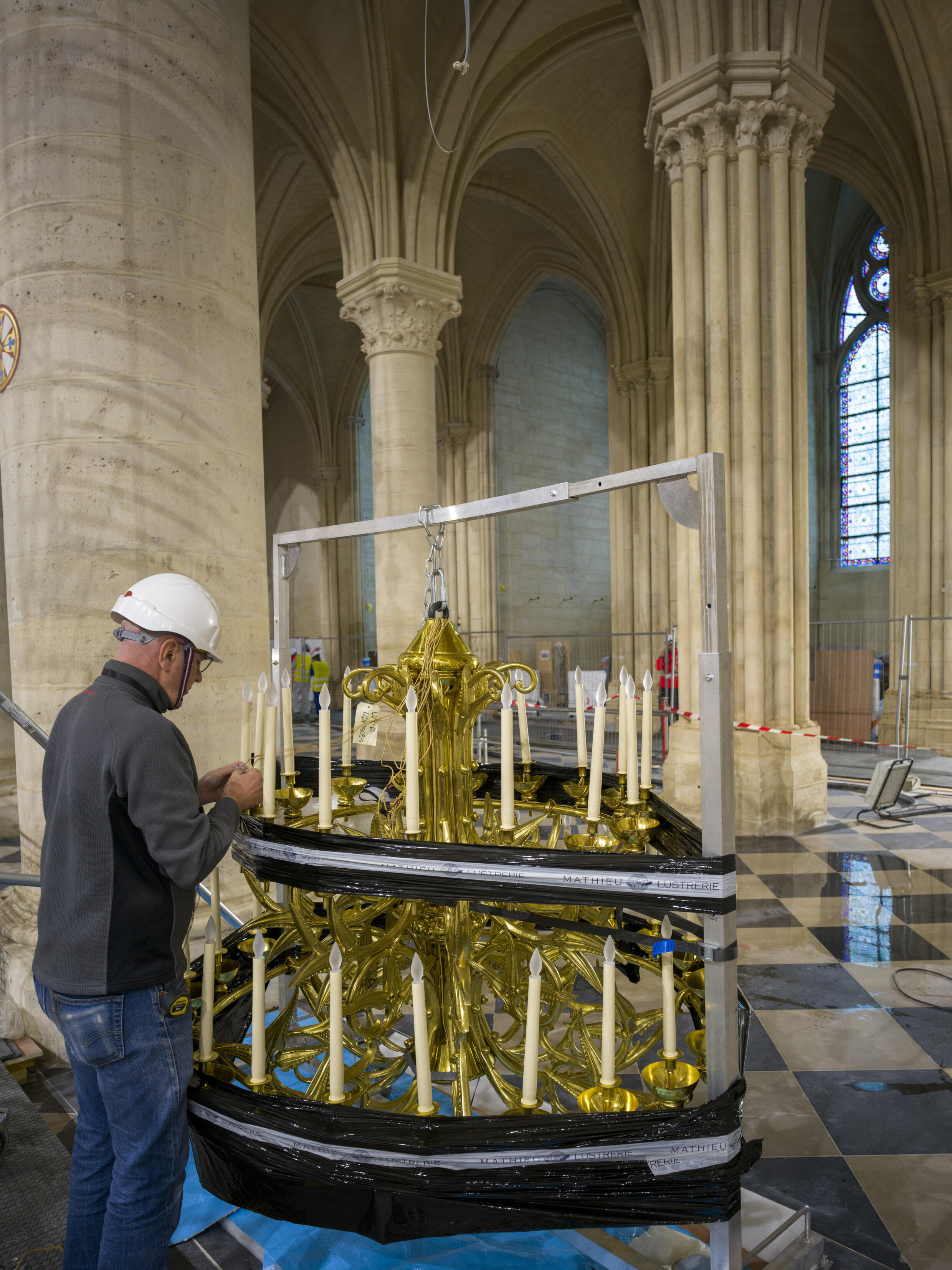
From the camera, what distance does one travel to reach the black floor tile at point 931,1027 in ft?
10.6

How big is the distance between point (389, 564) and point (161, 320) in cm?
565

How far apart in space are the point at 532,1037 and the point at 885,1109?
6.21 feet

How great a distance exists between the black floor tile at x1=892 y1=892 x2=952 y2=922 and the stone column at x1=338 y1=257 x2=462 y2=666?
17.8 feet

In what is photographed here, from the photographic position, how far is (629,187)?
1342 centimetres

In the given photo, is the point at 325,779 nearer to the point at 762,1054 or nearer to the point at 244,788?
the point at 244,788

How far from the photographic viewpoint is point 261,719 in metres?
2.26

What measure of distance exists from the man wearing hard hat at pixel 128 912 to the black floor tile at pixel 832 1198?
64.7 inches

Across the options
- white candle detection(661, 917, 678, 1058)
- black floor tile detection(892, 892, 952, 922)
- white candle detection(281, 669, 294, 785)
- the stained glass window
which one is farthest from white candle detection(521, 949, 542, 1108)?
the stained glass window

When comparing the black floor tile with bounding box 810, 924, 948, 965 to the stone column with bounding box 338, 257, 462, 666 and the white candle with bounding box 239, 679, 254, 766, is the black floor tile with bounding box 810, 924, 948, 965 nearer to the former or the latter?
the white candle with bounding box 239, 679, 254, 766

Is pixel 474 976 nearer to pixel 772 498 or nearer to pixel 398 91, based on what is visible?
pixel 772 498

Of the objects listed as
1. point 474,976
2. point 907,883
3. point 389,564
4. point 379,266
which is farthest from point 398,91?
point 474,976

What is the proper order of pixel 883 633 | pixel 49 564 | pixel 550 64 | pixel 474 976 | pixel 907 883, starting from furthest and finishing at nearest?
pixel 883 633 < pixel 550 64 < pixel 907 883 < pixel 49 564 < pixel 474 976

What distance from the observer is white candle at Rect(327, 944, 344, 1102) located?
172cm

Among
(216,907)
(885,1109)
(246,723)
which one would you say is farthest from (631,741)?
(885,1109)
